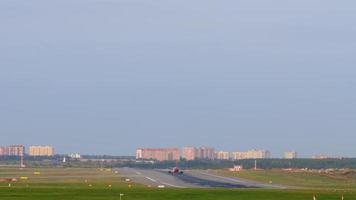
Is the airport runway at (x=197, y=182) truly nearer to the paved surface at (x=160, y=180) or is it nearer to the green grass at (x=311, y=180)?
the paved surface at (x=160, y=180)

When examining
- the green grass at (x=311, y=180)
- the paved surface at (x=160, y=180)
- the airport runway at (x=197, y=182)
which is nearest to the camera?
the airport runway at (x=197, y=182)

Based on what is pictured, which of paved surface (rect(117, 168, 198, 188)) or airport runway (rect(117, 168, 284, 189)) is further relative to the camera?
paved surface (rect(117, 168, 198, 188))

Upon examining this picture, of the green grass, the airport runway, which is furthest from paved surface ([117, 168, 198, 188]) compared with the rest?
the green grass

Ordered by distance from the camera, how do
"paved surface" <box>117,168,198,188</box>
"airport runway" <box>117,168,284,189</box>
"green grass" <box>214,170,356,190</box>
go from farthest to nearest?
"green grass" <box>214,170,356,190</box> → "paved surface" <box>117,168,198,188</box> → "airport runway" <box>117,168,284,189</box>

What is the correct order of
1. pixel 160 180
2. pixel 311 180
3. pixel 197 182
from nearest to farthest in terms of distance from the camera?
pixel 197 182 < pixel 160 180 < pixel 311 180

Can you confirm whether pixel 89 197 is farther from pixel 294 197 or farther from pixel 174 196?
pixel 294 197

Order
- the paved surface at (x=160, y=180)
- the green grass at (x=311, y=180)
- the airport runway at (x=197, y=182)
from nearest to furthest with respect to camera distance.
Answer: the airport runway at (x=197, y=182) < the paved surface at (x=160, y=180) < the green grass at (x=311, y=180)

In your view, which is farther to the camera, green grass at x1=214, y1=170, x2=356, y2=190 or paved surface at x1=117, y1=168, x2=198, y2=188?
green grass at x1=214, y1=170, x2=356, y2=190

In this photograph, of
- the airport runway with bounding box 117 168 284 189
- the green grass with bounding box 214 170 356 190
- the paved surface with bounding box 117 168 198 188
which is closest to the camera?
the airport runway with bounding box 117 168 284 189

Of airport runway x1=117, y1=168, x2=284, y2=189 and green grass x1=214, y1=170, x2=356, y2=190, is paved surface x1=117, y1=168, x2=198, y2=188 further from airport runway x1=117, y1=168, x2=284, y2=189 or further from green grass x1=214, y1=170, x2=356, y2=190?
green grass x1=214, y1=170, x2=356, y2=190

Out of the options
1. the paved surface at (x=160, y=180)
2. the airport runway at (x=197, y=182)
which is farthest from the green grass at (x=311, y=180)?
the paved surface at (x=160, y=180)

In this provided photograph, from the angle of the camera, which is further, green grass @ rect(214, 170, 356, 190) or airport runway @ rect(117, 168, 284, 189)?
green grass @ rect(214, 170, 356, 190)

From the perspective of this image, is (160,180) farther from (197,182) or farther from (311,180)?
(311,180)

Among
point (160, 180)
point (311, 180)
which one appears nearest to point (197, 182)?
point (160, 180)
